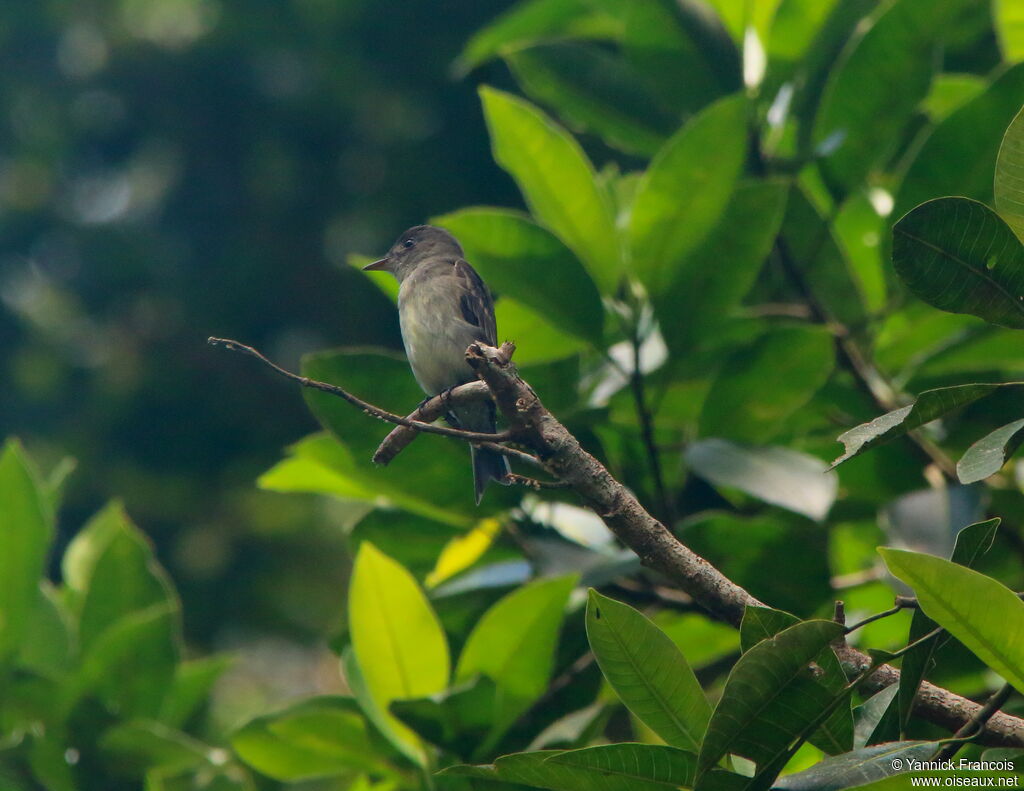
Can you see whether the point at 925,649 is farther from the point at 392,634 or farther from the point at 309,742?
the point at 309,742

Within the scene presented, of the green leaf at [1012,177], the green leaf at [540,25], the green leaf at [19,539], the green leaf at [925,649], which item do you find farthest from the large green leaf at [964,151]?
the green leaf at [19,539]

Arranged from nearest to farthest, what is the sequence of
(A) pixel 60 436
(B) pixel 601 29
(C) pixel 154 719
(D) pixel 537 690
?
1. (D) pixel 537 690
2. (C) pixel 154 719
3. (B) pixel 601 29
4. (A) pixel 60 436

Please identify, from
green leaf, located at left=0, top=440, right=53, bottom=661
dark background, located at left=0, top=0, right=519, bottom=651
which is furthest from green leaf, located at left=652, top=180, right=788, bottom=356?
dark background, located at left=0, top=0, right=519, bottom=651

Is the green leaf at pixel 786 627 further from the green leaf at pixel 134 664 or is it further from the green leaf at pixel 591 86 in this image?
the green leaf at pixel 134 664

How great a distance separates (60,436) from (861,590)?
750cm

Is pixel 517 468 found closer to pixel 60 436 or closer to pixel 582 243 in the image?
pixel 582 243

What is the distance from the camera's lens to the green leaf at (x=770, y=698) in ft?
4.54

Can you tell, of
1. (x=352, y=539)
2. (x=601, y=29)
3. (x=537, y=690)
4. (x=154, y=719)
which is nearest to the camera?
(x=537, y=690)

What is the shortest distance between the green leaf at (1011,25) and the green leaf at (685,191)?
940 millimetres

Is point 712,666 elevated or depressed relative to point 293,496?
elevated

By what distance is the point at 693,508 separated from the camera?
3.10 m

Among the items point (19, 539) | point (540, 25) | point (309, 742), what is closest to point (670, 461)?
point (309, 742)

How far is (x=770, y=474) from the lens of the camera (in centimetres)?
239

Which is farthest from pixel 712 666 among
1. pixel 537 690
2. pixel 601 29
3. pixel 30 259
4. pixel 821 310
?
pixel 30 259
